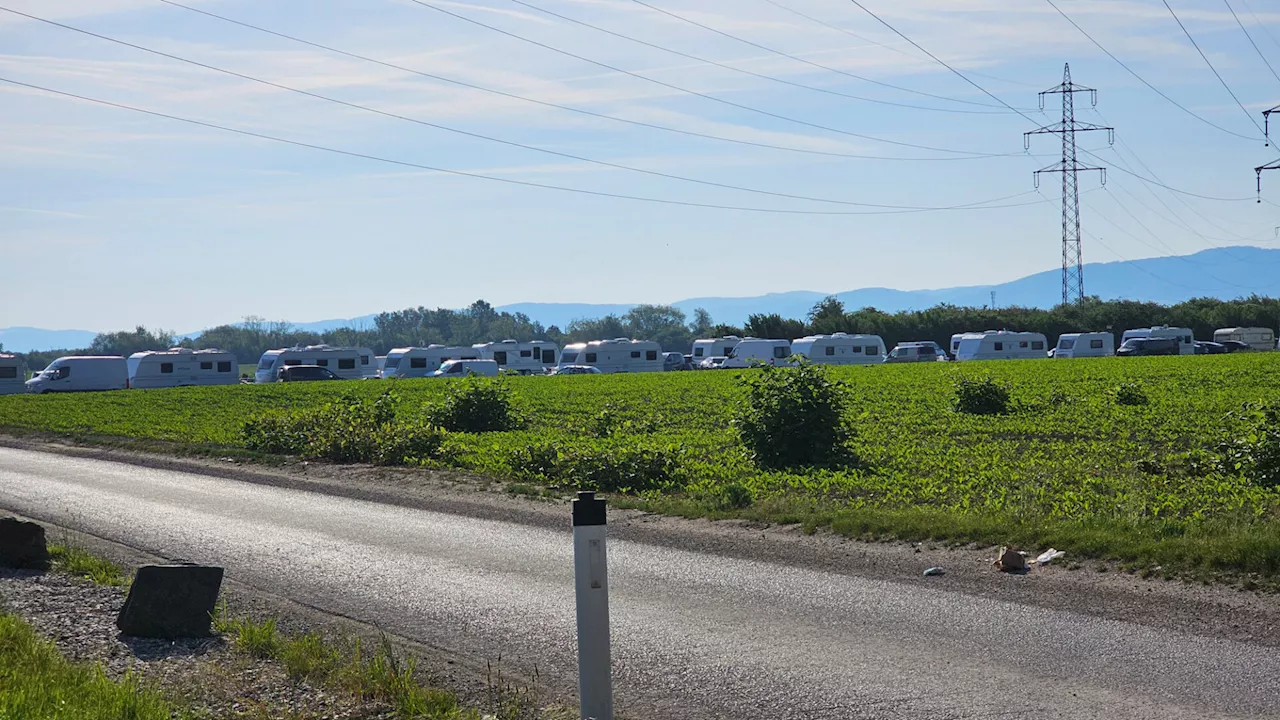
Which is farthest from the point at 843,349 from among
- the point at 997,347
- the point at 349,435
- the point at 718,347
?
the point at 349,435

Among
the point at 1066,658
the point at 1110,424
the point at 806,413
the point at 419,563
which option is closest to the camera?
the point at 1066,658

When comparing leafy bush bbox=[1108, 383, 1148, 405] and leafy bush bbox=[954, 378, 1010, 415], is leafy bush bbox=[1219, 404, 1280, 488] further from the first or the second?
leafy bush bbox=[1108, 383, 1148, 405]

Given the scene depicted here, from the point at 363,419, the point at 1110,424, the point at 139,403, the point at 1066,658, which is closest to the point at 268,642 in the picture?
the point at 1066,658

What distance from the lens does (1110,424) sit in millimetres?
21453

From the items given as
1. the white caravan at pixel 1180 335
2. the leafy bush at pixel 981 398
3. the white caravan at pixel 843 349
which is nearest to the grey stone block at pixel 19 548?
the leafy bush at pixel 981 398

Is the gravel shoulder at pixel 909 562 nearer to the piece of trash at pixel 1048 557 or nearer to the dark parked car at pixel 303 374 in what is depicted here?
the piece of trash at pixel 1048 557

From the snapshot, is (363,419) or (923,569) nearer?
(923,569)

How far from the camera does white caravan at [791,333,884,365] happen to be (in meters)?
68.2

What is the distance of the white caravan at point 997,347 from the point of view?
7206cm

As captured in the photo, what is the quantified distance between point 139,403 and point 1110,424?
107ft

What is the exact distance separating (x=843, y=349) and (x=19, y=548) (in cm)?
6213

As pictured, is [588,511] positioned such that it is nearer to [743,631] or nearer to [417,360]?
[743,631]

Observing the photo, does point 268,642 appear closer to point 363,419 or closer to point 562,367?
point 363,419

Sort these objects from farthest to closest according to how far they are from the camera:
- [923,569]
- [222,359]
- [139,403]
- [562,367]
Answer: [562,367] < [222,359] < [139,403] < [923,569]
